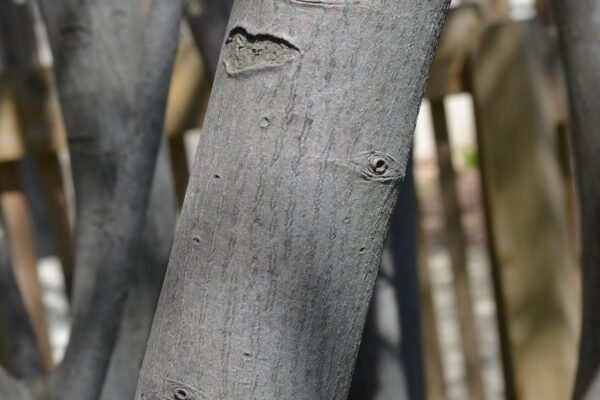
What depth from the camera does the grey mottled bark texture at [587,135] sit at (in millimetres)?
1345

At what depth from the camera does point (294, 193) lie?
684 mm

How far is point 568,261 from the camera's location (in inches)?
97.1

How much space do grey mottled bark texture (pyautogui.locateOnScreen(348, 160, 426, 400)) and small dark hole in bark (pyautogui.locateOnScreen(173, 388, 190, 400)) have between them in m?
1.07

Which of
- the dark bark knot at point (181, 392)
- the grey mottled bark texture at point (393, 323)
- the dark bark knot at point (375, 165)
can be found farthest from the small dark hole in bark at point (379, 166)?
the grey mottled bark texture at point (393, 323)

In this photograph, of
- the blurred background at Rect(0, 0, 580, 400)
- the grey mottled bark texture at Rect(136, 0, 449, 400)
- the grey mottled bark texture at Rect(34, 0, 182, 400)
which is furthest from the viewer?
the blurred background at Rect(0, 0, 580, 400)

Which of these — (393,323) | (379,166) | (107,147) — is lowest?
(393,323)

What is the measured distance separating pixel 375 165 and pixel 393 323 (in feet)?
3.83

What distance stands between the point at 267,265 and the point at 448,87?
1.88 meters

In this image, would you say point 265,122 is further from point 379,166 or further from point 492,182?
point 492,182

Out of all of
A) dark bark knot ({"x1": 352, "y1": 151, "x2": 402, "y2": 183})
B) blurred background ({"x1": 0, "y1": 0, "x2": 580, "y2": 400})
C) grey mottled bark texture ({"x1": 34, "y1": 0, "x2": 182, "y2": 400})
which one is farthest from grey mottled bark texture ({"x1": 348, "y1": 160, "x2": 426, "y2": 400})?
dark bark knot ({"x1": 352, "y1": 151, "x2": 402, "y2": 183})

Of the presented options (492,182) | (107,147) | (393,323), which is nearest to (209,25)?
(107,147)

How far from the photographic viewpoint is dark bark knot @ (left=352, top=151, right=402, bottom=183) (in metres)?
0.69

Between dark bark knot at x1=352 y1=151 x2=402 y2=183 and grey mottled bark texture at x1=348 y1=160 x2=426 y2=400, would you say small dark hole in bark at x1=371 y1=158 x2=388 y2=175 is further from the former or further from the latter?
grey mottled bark texture at x1=348 y1=160 x2=426 y2=400

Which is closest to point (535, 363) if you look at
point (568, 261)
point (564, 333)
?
point (564, 333)
